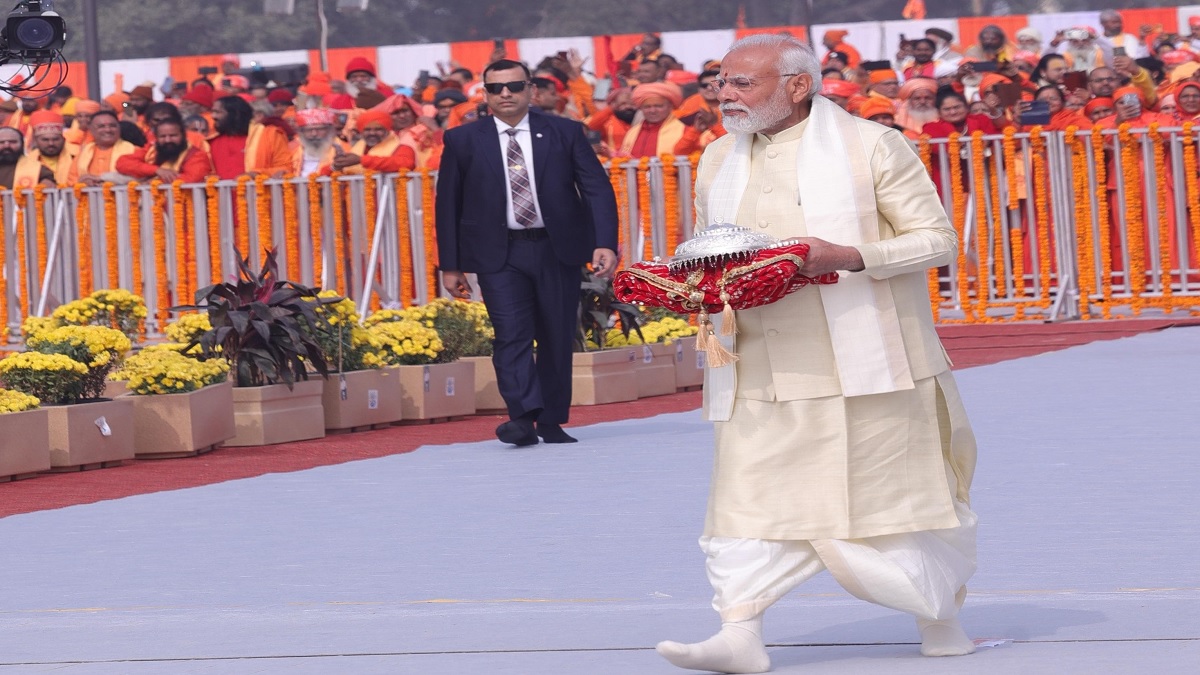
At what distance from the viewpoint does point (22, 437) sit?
10.1 m

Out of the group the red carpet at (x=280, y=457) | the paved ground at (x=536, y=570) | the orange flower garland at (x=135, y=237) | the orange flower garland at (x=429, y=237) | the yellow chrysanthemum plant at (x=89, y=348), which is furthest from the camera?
the orange flower garland at (x=135, y=237)

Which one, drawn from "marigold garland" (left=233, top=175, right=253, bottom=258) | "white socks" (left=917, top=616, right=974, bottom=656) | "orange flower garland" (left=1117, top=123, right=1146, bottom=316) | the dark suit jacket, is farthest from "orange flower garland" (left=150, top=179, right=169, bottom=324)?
"white socks" (left=917, top=616, right=974, bottom=656)

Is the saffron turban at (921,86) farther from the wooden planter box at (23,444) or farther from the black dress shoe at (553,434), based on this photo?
the wooden planter box at (23,444)

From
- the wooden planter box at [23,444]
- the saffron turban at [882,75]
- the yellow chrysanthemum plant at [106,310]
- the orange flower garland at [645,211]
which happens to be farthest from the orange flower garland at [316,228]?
the saffron turban at [882,75]

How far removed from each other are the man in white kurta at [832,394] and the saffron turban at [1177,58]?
1972cm

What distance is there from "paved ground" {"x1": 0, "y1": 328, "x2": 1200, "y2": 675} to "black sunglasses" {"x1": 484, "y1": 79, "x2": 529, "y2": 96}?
1852 millimetres

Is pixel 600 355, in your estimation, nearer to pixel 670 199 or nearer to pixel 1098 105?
pixel 670 199

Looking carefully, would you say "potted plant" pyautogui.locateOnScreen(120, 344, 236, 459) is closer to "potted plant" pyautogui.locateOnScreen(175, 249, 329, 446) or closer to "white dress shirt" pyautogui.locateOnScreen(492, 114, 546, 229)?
"potted plant" pyautogui.locateOnScreen(175, 249, 329, 446)

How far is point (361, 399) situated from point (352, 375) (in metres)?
0.16

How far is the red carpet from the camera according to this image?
31.7 ft

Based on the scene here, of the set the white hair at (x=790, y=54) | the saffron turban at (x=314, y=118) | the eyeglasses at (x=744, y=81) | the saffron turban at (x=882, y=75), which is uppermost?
the saffron turban at (x=882, y=75)

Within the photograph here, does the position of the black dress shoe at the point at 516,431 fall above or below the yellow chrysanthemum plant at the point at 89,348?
below

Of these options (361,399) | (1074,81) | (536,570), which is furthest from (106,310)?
(1074,81)

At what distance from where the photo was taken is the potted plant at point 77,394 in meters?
10.4
